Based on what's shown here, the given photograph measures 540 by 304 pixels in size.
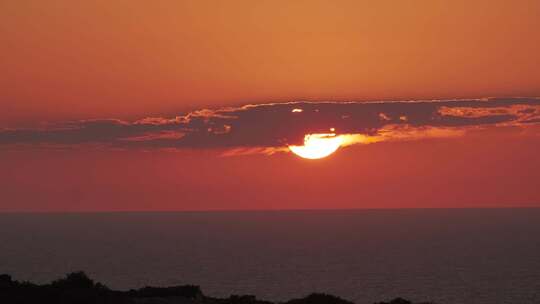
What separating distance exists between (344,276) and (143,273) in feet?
125

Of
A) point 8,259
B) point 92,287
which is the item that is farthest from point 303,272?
point 92,287

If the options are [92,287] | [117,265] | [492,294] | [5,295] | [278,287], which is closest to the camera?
[5,295]

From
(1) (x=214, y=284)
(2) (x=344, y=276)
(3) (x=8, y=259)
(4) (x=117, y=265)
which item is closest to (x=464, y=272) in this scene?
(2) (x=344, y=276)

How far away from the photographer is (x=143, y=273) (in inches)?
6688

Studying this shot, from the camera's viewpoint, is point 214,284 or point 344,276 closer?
point 214,284

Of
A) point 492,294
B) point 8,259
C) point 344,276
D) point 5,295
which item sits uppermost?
point 8,259

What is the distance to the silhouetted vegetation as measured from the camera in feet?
131

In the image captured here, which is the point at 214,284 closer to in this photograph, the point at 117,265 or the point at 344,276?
the point at 344,276

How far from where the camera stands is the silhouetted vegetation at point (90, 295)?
4003 cm

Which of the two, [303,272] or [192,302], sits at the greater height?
[303,272]

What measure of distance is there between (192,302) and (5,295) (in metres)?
8.56

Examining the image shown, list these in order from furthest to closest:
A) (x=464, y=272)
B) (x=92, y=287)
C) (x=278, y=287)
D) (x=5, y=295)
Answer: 1. (x=464, y=272)
2. (x=278, y=287)
3. (x=92, y=287)
4. (x=5, y=295)

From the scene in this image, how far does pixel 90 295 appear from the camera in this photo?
4053 centimetres

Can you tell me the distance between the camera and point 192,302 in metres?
42.7
